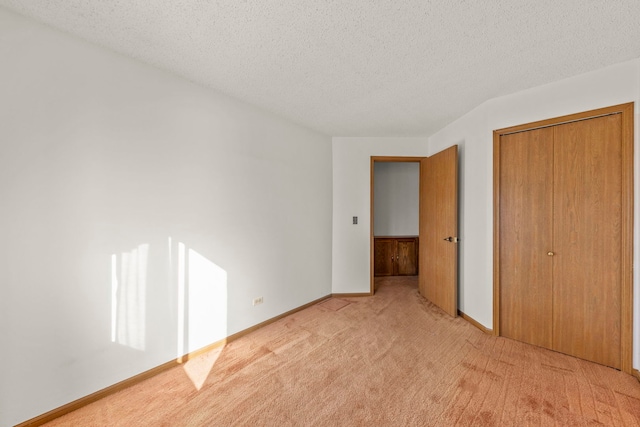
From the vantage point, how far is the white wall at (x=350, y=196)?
3.77 metres

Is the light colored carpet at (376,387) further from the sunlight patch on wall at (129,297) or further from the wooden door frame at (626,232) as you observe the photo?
the sunlight patch on wall at (129,297)

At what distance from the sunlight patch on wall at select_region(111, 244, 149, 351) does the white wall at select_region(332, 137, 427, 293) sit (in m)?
2.40

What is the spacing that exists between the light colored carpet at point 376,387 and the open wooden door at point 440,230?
68 centimetres

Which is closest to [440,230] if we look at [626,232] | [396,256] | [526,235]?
[526,235]

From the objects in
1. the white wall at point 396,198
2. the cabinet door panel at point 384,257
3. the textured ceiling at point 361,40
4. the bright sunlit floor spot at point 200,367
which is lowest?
the bright sunlit floor spot at point 200,367

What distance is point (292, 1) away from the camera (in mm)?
1349

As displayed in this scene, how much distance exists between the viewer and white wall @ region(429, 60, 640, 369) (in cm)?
191

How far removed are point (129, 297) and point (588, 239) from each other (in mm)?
3560

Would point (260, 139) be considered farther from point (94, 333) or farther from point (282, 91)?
point (94, 333)

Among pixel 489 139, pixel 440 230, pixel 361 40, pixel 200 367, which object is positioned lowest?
pixel 200 367

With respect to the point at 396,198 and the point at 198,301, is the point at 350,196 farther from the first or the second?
the point at 198,301

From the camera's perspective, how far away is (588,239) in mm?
2096

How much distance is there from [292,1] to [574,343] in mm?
3267

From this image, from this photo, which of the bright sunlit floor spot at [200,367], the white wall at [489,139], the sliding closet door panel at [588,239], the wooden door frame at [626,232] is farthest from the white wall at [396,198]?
the bright sunlit floor spot at [200,367]
